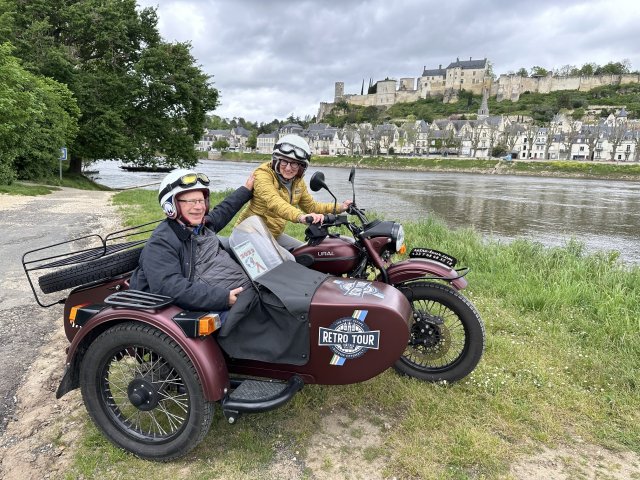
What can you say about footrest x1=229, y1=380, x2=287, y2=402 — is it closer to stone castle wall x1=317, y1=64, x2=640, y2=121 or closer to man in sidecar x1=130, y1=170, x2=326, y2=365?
man in sidecar x1=130, y1=170, x2=326, y2=365

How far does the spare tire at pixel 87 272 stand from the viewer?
2773mm

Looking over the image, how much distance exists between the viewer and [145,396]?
2.56 meters

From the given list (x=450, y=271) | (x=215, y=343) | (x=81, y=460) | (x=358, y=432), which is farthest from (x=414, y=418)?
(x=81, y=460)

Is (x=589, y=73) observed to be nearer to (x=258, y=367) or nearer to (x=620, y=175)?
(x=620, y=175)

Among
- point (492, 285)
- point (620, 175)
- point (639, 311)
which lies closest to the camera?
point (639, 311)

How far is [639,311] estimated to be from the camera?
15.3ft

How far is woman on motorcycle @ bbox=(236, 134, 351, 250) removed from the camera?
358 centimetres

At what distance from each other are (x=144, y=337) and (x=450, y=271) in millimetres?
2137

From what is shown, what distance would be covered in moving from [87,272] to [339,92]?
154274mm

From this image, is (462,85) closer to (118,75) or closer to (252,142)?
(252,142)

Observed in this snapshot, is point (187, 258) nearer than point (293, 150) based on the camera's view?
Yes

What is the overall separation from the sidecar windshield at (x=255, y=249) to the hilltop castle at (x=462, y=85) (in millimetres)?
135361

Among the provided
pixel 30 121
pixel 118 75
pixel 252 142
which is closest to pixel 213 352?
pixel 30 121

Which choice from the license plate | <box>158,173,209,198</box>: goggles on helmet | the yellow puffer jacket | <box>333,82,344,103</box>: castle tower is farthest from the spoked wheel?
<box>333,82,344,103</box>: castle tower
